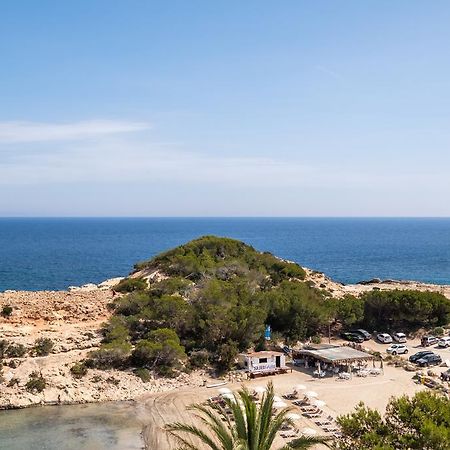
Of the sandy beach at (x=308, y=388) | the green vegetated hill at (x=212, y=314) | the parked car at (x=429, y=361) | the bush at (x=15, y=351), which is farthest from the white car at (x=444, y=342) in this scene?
the bush at (x=15, y=351)

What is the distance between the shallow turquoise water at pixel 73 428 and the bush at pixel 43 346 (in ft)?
18.4

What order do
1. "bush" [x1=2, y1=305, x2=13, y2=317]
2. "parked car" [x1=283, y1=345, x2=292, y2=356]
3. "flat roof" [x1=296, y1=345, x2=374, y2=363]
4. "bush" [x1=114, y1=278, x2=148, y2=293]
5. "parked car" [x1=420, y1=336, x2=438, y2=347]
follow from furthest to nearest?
"bush" [x1=114, y1=278, x2=148, y2=293], "parked car" [x1=420, y1=336, x2=438, y2=347], "bush" [x1=2, y1=305, x2=13, y2=317], "parked car" [x1=283, y1=345, x2=292, y2=356], "flat roof" [x1=296, y1=345, x2=374, y2=363]

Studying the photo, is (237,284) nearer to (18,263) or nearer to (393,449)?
(393,449)

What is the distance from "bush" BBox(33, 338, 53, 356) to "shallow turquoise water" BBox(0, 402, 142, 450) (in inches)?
221

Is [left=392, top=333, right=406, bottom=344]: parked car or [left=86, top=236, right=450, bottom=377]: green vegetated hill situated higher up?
[left=86, top=236, right=450, bottom=377]: green vegetated hill

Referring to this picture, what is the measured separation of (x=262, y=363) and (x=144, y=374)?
771 cm

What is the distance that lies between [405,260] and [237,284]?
86145 millimetres

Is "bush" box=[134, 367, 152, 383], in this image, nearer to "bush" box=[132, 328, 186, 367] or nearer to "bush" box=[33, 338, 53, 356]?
"bush" box=[132, 328, 186, 367]

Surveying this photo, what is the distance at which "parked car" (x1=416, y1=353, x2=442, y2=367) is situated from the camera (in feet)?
116

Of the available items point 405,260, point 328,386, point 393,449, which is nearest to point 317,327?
point 328,386

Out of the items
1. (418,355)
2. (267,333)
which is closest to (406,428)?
(418,355)

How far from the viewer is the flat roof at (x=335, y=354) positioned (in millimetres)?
33344

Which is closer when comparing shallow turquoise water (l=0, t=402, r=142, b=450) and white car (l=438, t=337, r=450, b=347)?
shallow turquoise water (l=0, t=402, r=142, b=450)

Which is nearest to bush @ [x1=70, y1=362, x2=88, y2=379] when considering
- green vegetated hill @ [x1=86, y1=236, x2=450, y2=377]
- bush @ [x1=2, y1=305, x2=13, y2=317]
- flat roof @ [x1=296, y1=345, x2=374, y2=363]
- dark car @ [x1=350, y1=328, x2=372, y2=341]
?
green vegetated hill @ [x1=86, y1=236, x2=450, y2=377]
